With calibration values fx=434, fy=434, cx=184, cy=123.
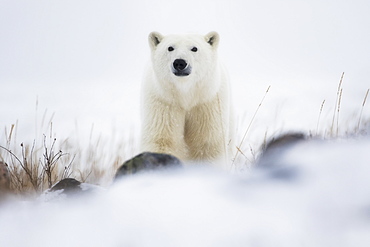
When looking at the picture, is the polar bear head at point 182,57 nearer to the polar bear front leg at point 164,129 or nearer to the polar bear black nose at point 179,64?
the polar bear black nose at point 179,64

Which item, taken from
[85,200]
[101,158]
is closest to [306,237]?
[85,200]

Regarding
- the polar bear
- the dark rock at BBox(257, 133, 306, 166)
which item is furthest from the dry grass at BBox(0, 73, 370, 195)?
the dark rock at BBox(257, 133, 306, 166)

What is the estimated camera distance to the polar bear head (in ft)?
15.5

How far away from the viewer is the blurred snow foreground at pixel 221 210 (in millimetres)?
1910

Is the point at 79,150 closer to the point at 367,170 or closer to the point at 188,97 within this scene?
the point at 188,97

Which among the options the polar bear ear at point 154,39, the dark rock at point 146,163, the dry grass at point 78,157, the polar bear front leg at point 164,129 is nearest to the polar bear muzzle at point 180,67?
the polar bear front leg at point 164,129

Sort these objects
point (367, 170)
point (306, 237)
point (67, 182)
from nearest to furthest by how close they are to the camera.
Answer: point (306, 237) → point (367, 170) → point (67, 182)

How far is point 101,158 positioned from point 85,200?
2.65 m

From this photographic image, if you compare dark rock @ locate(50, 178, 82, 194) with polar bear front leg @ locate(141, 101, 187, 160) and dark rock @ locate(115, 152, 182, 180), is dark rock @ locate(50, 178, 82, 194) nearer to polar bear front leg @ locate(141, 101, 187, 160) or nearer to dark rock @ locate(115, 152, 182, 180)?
dark rock @ locate(115, 152, 182, 180)

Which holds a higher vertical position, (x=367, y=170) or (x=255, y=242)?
(x=367, y=170)

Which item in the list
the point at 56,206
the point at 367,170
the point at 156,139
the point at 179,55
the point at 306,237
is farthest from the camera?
the point at 156,139

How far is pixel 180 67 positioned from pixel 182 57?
0.12 metres

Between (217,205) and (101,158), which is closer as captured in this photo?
(217,205)

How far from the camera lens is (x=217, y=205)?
2111 millimetres
